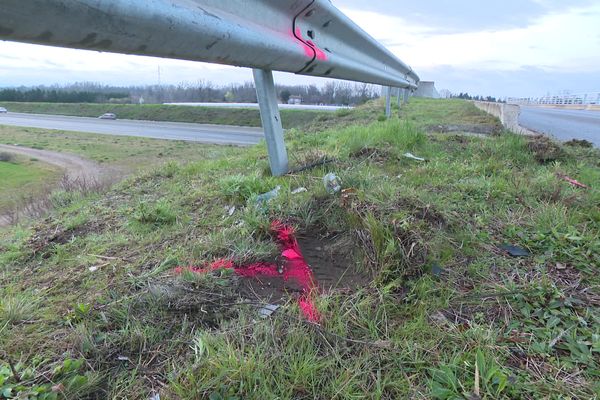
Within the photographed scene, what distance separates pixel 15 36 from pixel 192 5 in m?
0.82

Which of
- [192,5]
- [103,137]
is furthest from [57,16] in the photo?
[103,137]

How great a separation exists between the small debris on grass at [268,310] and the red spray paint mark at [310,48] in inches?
81.0

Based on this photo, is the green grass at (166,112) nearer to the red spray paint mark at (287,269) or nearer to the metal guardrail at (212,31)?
the metal guardrail at (212,31)

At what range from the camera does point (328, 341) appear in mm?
1555

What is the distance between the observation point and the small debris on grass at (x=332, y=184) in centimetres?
275

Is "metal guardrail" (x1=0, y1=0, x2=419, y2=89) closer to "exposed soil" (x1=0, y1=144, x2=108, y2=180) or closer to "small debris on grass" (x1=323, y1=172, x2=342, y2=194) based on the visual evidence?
"small debris on grass" (x1=323, y1=172, x2=342, y2=194)

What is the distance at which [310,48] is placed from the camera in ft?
10.4

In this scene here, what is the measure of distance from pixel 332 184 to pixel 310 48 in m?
1.17

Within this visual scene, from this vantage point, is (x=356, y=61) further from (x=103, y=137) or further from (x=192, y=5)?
(x=103, y=137)

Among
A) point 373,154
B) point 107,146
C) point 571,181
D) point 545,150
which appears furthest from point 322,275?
point 107,146

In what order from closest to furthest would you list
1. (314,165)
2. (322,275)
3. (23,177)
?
(322,275)
(314,165)
(23,177)

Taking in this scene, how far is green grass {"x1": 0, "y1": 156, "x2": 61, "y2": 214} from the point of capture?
64.1 ft

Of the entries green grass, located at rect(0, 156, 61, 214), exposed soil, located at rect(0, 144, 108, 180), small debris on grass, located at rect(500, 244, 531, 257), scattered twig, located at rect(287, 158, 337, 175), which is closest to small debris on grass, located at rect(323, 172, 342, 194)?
Result: scattered twig, located at rect(287, 158, 337, 175)

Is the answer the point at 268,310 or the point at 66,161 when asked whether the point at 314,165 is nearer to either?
the point at 268,310
